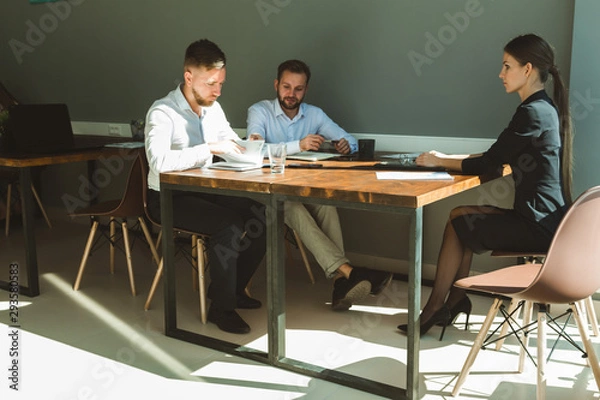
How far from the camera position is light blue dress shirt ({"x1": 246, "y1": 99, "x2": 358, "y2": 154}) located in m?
3.76

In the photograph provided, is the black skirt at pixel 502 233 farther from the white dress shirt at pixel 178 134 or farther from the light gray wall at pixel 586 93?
the white dress shirt at pixel 178 134

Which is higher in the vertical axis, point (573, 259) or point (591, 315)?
point (573, 259)

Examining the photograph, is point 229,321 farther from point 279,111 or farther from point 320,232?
point 279,111

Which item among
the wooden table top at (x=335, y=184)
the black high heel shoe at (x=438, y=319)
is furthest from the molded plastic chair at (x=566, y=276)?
the black high heel shoe at (x=438, y=319)

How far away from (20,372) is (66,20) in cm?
325

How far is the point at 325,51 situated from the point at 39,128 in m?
1.69

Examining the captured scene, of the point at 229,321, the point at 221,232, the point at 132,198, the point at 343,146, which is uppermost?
the point at 343,146

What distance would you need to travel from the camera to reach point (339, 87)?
3.84 m

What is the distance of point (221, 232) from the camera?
2.95m

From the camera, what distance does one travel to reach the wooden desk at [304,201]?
2.27 metres

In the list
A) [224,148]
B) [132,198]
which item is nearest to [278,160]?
[224,148]

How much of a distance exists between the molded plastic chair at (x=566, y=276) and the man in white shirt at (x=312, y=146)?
95 cm

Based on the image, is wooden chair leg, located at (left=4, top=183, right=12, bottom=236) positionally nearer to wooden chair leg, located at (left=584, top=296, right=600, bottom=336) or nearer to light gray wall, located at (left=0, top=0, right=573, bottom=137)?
light gray wall, located at (left=0, top=0, right=573, bottom=137)

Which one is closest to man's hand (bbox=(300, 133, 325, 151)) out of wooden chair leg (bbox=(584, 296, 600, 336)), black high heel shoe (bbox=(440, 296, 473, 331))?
black high heel shoe (bbox=(440, 296, 473, 331))
